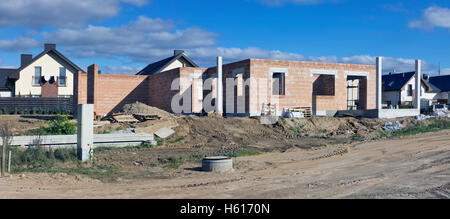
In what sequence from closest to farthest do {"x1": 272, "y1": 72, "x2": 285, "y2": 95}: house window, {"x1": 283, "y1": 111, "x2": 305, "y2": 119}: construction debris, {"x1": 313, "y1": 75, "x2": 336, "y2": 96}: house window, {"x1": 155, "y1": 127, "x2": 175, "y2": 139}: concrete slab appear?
{"x1": 155, "y1": 127, "x2": 175, "y2": 139}: concrete slab
{"x1": 283, "y1": 111, "x2": 305, "y2": 119}: construction debris
{"x1": 272, "y1": 72, "x2": 285, "y2": 95}: house window
{"x1": 313, "y1": 75, "x2": 336, "y2": 96}: house window

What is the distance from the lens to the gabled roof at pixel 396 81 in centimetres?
4525

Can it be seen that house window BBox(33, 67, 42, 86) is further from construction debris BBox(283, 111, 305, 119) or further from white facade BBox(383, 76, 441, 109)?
white facade BBox(383, 76, 441, 109)

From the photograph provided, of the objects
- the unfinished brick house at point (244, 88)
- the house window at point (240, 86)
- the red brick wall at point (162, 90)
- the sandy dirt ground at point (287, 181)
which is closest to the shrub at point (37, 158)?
the sandy dirt ground at point (287, 181)

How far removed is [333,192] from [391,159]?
5859 mm

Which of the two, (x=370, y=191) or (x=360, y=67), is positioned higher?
(x=360, y=67)

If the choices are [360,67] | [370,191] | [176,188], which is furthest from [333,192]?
[360,67]

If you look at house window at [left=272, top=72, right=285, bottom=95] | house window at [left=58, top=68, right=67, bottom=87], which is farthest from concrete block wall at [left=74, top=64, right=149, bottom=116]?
house window at [left=272, top=72, right=285, bottom=95]

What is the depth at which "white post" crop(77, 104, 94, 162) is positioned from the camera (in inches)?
520

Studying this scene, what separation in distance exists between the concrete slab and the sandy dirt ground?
5163 millimetres

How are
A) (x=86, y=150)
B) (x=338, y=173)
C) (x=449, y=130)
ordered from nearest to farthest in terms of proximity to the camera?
(x=338, y=173), (x=86, y=150), (x=449, y=130)

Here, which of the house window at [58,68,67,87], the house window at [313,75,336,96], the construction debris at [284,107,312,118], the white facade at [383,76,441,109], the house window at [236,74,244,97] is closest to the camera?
the house window at [236,74,244,97]

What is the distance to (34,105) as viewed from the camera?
33.2 metres

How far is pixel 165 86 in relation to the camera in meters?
29.2
